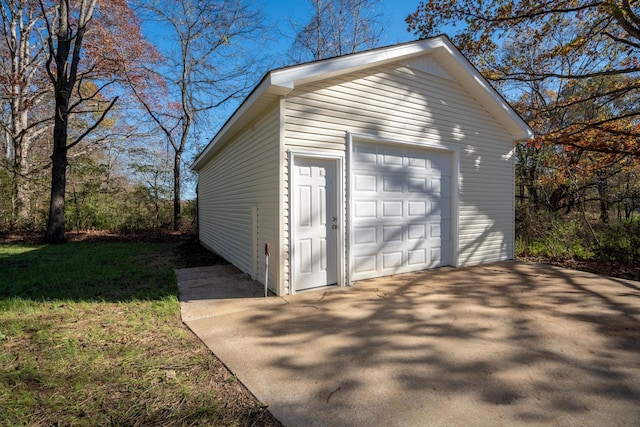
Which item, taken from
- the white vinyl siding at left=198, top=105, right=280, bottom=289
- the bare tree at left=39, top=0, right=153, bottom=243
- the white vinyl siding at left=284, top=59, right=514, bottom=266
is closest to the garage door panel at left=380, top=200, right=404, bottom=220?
the white vinyl siding at left=284, top=59, right=514, bottom=266

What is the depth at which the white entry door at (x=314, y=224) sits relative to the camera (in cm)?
439

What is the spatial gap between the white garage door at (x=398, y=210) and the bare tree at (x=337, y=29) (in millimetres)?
11397

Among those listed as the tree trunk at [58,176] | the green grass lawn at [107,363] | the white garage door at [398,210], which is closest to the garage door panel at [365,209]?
the white garage door at [398,210]

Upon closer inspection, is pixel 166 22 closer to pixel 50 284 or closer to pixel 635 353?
pixel 50 284

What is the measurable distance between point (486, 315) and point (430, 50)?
4.68 metres

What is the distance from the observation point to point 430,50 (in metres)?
5.43

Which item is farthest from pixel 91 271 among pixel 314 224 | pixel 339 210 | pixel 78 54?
pixel 78 54

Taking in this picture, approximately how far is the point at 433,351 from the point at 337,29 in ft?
52.3

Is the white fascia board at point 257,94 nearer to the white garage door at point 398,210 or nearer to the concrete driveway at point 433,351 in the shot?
the white garage door at point 398,210

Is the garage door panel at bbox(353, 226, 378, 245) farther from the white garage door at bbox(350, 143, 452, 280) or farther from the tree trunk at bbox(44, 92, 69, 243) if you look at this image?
the tree trunk at bbox(44, 92, 69, 243)

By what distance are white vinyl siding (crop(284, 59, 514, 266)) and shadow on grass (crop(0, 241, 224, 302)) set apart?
3471 mm

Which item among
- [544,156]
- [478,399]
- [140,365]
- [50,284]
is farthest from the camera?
[544,156]

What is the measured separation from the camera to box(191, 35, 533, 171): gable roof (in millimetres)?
4043

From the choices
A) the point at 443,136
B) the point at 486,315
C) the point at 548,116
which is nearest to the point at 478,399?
the point at 486,315
